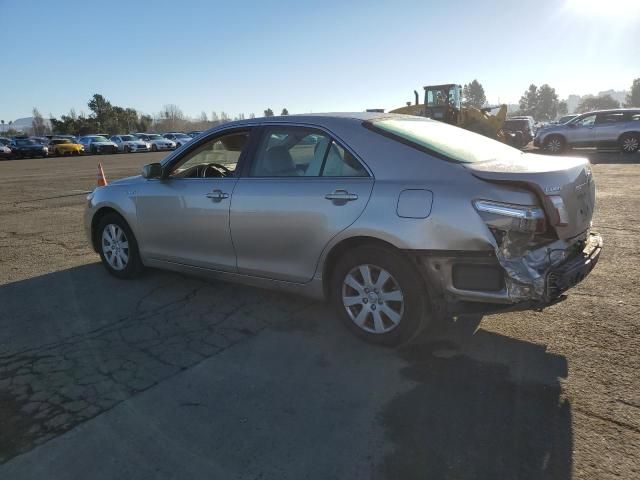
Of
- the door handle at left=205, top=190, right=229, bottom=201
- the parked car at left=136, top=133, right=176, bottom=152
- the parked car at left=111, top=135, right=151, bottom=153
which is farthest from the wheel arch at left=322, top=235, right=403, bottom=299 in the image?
the parked car at left=136, top=133, right=176, bottom=152

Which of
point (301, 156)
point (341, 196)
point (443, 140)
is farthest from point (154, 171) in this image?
point (443, 140)

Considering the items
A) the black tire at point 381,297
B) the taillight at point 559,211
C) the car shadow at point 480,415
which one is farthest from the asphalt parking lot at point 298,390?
the taillight at point 559,211

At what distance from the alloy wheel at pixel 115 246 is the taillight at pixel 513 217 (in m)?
3.82

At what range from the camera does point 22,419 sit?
2.90 meters

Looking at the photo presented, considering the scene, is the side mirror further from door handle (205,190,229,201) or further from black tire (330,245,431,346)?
black tire (330,245,431,346)

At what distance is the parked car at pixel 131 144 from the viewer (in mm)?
45531

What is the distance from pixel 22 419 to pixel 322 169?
2.58 metres

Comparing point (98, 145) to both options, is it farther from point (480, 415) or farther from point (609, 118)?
point (480, 415)

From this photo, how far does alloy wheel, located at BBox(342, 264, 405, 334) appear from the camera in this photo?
11.6 feet

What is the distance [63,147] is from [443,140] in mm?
44573

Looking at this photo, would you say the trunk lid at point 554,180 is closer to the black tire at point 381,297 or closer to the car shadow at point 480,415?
the black tire at point 381,297

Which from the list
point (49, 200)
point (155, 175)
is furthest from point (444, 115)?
point (155, 175)

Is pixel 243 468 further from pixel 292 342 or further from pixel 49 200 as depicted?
pixel 49 200

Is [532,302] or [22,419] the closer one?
[22,419]
